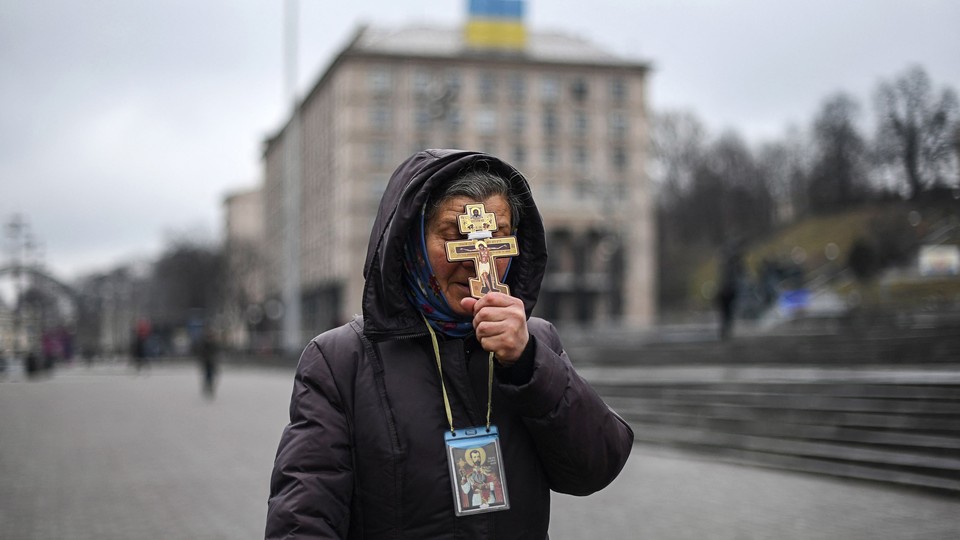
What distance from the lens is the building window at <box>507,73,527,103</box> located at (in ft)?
259

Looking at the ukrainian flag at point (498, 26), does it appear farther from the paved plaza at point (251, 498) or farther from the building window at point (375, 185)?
the paved plaza at point (251, 498)

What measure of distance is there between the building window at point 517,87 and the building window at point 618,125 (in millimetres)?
7454

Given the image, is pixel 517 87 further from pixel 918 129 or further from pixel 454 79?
pixel 918 129

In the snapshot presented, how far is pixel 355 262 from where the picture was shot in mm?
75500

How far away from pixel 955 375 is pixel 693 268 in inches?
3003

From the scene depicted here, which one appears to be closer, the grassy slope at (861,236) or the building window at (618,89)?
the grassy slope at (861,236)

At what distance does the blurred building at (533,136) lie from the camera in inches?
2997

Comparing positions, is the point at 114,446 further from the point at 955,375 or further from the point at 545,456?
the point at 545,456

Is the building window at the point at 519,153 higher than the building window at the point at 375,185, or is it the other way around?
the building window at the point at 519,153

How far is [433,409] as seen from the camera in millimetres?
2305

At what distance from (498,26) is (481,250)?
66519 mm

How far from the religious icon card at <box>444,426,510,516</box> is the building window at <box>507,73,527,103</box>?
78.1 m

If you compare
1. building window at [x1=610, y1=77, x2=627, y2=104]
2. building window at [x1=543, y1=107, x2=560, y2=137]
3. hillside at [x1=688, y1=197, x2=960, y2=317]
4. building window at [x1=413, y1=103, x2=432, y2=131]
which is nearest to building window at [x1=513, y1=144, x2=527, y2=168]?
building window at [x1=543, y1=107, x2=560, y2=137]

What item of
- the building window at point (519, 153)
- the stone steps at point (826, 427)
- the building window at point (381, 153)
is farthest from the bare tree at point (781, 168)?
the stone steps at point (826, 427)
